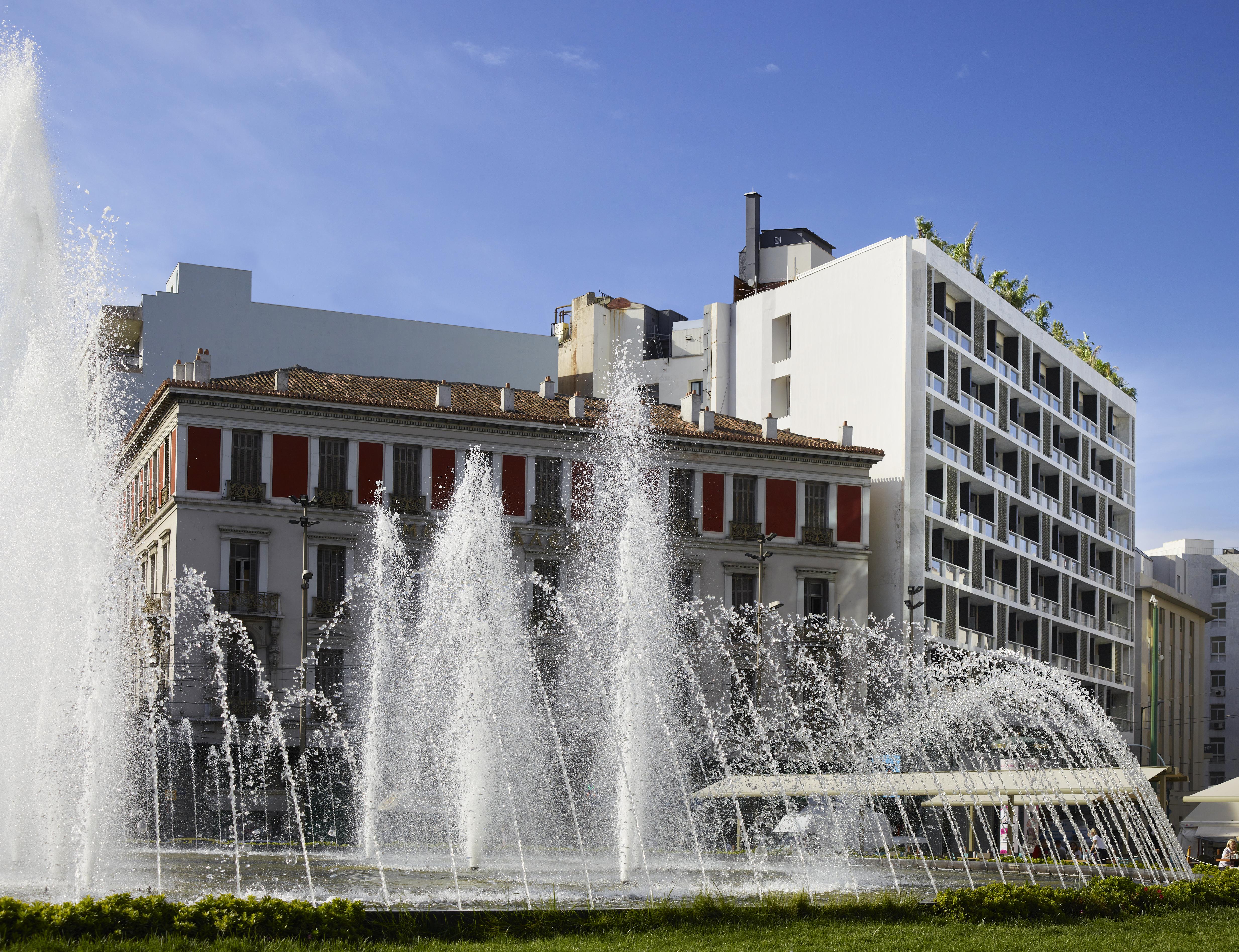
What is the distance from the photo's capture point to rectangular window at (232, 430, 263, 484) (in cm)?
4266

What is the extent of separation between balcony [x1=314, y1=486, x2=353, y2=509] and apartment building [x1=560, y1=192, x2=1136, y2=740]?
18.7 metres

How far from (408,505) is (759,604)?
40.4ft

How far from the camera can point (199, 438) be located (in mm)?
42375

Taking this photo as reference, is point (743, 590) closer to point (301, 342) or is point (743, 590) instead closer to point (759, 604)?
point (759, 604)

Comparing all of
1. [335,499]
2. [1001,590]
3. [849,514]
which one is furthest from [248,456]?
[1001,590]

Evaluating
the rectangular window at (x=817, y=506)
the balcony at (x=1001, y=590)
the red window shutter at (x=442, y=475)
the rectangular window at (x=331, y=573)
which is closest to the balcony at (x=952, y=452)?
the balcony at (x=1001, y=590)

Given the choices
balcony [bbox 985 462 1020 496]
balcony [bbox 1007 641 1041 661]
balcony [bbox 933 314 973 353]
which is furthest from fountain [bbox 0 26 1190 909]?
balcony [bbox 933 314 973 353]

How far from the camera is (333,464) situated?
43.8 m

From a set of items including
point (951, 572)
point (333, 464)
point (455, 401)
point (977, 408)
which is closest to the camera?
point (333, 464)

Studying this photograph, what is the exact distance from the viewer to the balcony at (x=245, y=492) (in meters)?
42.4

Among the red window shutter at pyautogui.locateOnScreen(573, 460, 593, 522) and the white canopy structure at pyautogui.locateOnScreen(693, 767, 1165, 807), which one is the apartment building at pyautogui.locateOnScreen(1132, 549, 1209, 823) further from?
the white canopy structure at pyautogui.locateOnScreen(693, 767, 1165, 807)

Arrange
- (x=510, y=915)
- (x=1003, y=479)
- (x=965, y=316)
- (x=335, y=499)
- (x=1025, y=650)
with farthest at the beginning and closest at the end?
(x=1003, y=479), (x=1025, y=650), (x=965, y=316), (x=335, y=499), (x=510, y=915)

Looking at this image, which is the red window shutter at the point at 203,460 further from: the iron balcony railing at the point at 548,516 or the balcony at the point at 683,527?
the balcony at the point at 683,527

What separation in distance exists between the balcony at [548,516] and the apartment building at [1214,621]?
4959 centimetres
